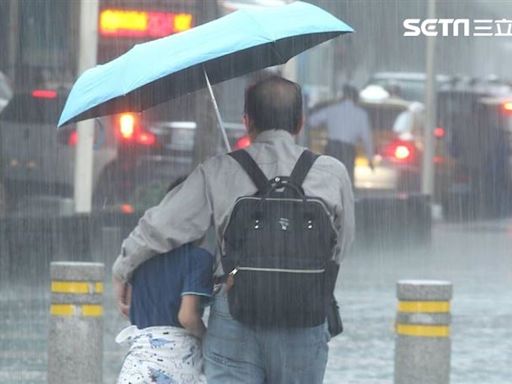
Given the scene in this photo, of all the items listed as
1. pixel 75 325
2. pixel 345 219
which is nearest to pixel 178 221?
pixel 345 219

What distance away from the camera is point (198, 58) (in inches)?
175

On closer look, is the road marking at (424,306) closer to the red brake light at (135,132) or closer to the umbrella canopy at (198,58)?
the umbrella canopy at (198,58)

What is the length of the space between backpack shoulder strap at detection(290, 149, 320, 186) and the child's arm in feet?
1.48

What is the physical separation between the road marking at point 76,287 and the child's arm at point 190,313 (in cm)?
322

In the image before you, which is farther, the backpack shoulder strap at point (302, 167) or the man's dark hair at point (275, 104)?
the man's dark hair at point (275, 104)

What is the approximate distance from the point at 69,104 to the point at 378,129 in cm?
819

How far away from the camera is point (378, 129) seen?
504 inches

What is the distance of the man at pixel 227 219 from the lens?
14.4ft

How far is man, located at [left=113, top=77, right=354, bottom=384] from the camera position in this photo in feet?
14.4

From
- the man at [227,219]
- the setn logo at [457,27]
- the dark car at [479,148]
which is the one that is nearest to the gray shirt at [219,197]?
the man at [227,219]

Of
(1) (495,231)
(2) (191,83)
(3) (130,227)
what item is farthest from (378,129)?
(2) (191,83)

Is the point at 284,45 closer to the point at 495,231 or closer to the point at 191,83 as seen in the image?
the point at 191,83

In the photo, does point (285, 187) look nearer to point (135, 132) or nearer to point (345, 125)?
point (345, 125)

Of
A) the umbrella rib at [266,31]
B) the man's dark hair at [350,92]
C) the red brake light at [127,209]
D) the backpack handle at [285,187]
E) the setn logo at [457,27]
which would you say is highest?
the setn logo at [457,27]
